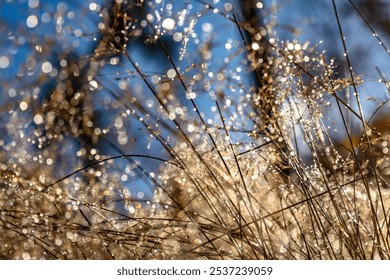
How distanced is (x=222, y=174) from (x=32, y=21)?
945mm

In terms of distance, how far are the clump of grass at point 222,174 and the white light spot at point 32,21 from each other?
238 millimetres

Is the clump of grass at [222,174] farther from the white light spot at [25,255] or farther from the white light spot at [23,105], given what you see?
the white light spot at [23,105]

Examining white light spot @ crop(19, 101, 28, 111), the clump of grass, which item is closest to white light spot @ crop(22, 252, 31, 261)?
the clump of grass

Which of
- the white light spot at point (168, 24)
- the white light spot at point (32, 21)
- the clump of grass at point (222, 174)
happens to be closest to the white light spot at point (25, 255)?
the clump of grass at point (222, 174)

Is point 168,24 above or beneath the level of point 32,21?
beneath

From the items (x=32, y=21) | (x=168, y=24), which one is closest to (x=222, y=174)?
(x=168, y=24)

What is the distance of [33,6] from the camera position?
1.74 metres

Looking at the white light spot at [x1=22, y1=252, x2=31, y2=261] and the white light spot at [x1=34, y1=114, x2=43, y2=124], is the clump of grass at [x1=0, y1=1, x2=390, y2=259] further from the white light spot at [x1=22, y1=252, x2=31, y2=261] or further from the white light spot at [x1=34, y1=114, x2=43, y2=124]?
the white light spot at [x1=34, y1=114, x2=43, y2=124]

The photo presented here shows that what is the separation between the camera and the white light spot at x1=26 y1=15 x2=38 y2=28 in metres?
1.67

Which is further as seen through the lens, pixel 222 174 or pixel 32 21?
pixel 32 21

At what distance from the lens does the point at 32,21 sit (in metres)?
1.71

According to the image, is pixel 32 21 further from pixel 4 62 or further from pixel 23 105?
pixel 23 105
